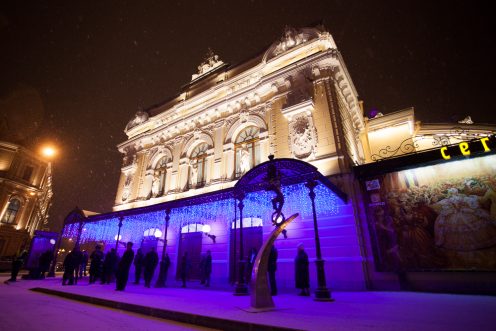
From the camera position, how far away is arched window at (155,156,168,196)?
18247 millimetres

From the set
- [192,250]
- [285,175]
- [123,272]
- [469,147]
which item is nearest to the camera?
[469,147]

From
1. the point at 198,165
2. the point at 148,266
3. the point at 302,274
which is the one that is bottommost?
the point at 302,274

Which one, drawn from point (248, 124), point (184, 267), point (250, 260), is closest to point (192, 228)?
point (184, 267)

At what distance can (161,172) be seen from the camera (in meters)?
19.0

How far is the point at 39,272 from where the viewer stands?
50.4ft

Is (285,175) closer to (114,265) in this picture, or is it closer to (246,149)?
(246,149)

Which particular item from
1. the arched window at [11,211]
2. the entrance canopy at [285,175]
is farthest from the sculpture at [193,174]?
the arched window at [11,211]

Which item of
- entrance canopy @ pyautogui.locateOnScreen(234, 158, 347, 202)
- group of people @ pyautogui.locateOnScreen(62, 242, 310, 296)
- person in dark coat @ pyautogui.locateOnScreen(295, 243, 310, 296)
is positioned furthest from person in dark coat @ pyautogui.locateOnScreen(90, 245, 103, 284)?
person in dark coat @ pyautogui.locateOnScreen(295, 243, 310, 296)

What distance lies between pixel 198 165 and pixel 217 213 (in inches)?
180

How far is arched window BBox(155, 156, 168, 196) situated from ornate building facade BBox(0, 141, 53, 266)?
1953 cm

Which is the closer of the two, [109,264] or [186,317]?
[186,317]

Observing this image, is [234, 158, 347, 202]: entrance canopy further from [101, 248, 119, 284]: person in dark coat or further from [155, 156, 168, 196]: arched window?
[155, 156, 168, 196]: arched window

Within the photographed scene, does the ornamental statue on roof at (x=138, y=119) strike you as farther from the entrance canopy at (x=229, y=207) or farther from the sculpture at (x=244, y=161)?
the sculpture at (x=244, y=161)

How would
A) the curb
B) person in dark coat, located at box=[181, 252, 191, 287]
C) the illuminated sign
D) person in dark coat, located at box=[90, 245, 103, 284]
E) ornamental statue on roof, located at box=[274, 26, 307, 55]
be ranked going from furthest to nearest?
ornamental statue on roof, located at box=[274, 26, 307, 55]
person in dark coat, located at box=[90, 245, 103, 284]
person in dark coat, located at box=[181, 252, 191, 287]
the illuminated sign
the curb
